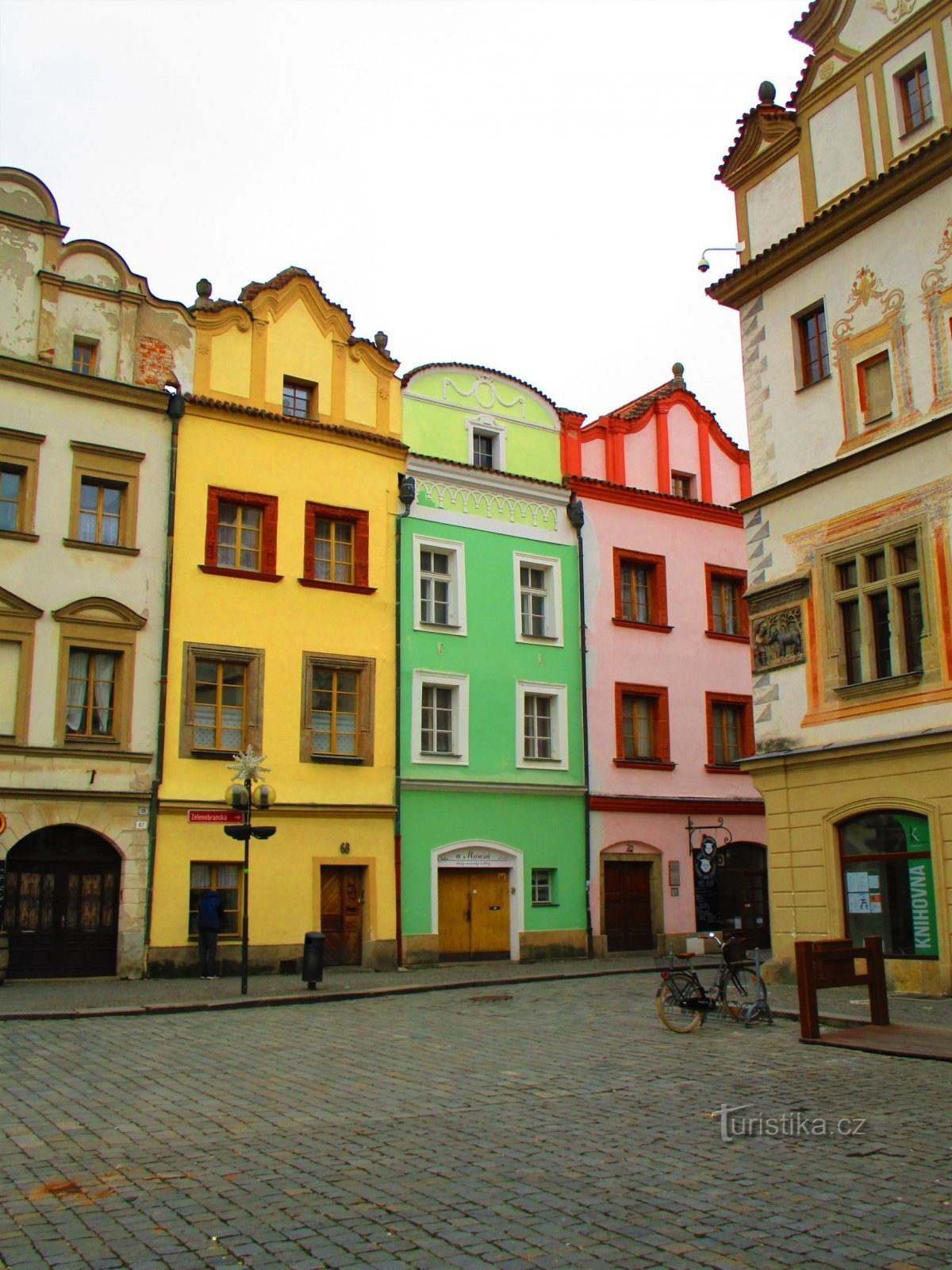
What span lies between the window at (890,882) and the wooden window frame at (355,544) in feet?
40.3

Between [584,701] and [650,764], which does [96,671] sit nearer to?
[584,701]

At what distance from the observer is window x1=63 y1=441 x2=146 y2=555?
24688 mm

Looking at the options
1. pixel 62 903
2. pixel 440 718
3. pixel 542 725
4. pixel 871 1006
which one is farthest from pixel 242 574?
pixel 871 1006

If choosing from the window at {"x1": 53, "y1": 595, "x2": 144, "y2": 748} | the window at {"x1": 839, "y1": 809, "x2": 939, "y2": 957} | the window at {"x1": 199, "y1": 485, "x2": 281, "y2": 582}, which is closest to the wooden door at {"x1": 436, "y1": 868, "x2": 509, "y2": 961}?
the window at {"x1": 199, "y1": 485, "x2": 281, "y2": 582}

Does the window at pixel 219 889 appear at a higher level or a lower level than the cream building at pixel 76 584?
lower

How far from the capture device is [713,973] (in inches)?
953

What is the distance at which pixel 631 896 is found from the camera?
31344 millimetres

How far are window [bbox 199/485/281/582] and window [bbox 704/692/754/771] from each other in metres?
13.1

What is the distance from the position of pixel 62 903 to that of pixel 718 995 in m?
13.4

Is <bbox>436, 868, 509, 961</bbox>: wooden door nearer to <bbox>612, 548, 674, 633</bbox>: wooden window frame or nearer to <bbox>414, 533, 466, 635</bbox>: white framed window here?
<bbox>414, 533, 466, 635</bbox>: white framed window

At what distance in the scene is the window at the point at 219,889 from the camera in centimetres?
2464

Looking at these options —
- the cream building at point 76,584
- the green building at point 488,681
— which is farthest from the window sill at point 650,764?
the cream building at point 76,584

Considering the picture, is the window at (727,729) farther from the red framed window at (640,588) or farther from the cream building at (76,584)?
the cream building at (76,584)

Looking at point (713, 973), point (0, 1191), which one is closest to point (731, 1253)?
point (0, 1191)
